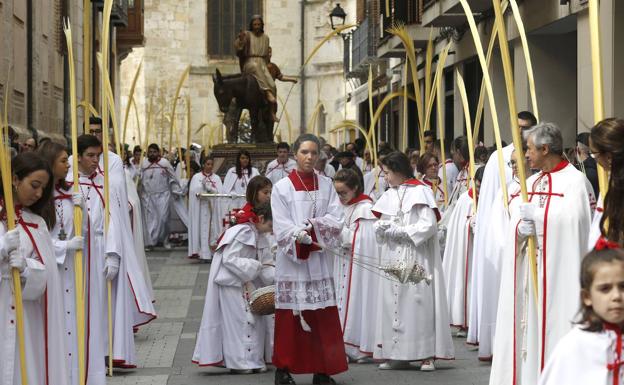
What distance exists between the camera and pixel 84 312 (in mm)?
9211

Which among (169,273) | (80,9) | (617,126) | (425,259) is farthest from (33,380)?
(80,9)

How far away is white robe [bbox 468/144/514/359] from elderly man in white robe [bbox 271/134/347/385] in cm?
155

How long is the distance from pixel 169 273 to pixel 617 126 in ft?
44.5

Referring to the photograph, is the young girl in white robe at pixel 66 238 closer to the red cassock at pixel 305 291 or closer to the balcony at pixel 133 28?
the red cassock at pixel 305 291

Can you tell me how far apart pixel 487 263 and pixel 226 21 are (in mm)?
45690

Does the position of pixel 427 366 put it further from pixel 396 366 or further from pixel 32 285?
pixel 32 285

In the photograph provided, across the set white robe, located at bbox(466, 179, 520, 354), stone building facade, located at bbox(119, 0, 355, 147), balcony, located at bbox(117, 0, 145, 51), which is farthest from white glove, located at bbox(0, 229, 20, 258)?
stone building facade, located at bbox(119, 0, 355, 147)

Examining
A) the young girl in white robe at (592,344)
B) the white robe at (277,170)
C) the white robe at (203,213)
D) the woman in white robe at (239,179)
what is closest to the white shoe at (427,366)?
the young girl in white robe at (592,344)

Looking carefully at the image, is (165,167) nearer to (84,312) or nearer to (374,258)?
(374,258)

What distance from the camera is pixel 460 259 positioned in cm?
1265

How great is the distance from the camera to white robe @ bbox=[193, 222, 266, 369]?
34.2 ft

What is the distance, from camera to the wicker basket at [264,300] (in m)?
10.2

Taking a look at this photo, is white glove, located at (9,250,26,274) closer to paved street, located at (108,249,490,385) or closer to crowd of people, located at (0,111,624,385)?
crowd of people, located at (0,111,624,385)

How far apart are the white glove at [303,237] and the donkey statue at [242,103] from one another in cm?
1534
